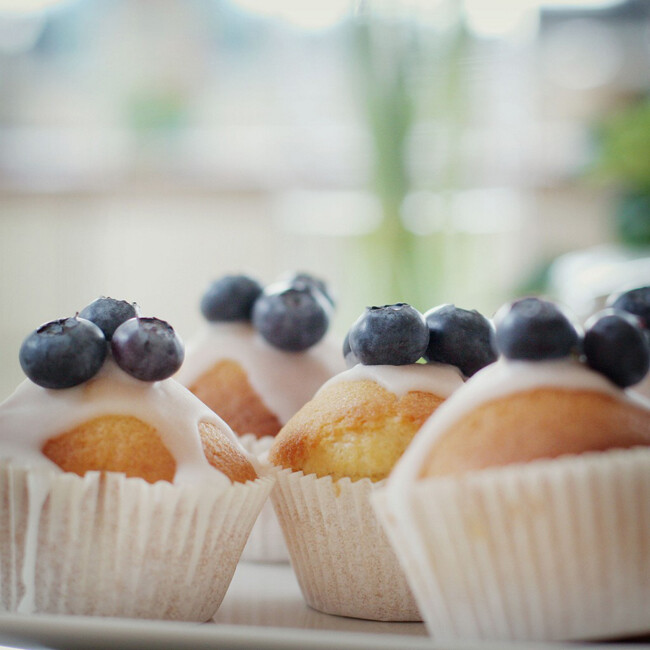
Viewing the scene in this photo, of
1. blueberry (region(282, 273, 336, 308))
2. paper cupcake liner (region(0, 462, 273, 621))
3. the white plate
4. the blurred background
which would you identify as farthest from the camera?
the blurred background

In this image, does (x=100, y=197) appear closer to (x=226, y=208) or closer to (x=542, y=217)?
(x=226, y=208)

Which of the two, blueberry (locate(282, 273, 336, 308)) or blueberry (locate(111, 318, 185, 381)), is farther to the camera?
blueberry (locate(282, 273, 336, 308))

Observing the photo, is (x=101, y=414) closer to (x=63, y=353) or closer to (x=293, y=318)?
(x=63, y=353)

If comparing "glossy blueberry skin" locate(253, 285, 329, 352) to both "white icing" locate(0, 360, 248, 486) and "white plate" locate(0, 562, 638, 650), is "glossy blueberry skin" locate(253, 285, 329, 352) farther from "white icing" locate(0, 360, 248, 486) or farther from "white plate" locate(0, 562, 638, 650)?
"white plate" locate(0, 562, 638, 650)

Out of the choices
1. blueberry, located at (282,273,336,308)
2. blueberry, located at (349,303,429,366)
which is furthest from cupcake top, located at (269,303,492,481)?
blueberry, located at (282,273,336,308)

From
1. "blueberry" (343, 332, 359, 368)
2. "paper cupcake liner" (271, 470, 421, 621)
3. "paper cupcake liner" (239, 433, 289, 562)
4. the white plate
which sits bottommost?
"paper cupcake liner" (239, 433, 289, 562)

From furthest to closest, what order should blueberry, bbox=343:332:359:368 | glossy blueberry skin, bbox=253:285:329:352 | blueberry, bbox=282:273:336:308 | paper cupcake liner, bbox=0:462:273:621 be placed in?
blueberry, bbox=282:273:336:308 < glossy blueberry skin, bbox=253:285:329:352 < blueberry, bbox=343:332:359:368 < paper cupcake liner, bbox=0:462:273:621

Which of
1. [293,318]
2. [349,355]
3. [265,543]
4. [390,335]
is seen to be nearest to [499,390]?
[390,335]

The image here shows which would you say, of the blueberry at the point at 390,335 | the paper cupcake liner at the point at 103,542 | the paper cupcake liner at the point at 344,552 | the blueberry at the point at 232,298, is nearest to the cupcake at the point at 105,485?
the paper cupcake liner at the point at 103,542
